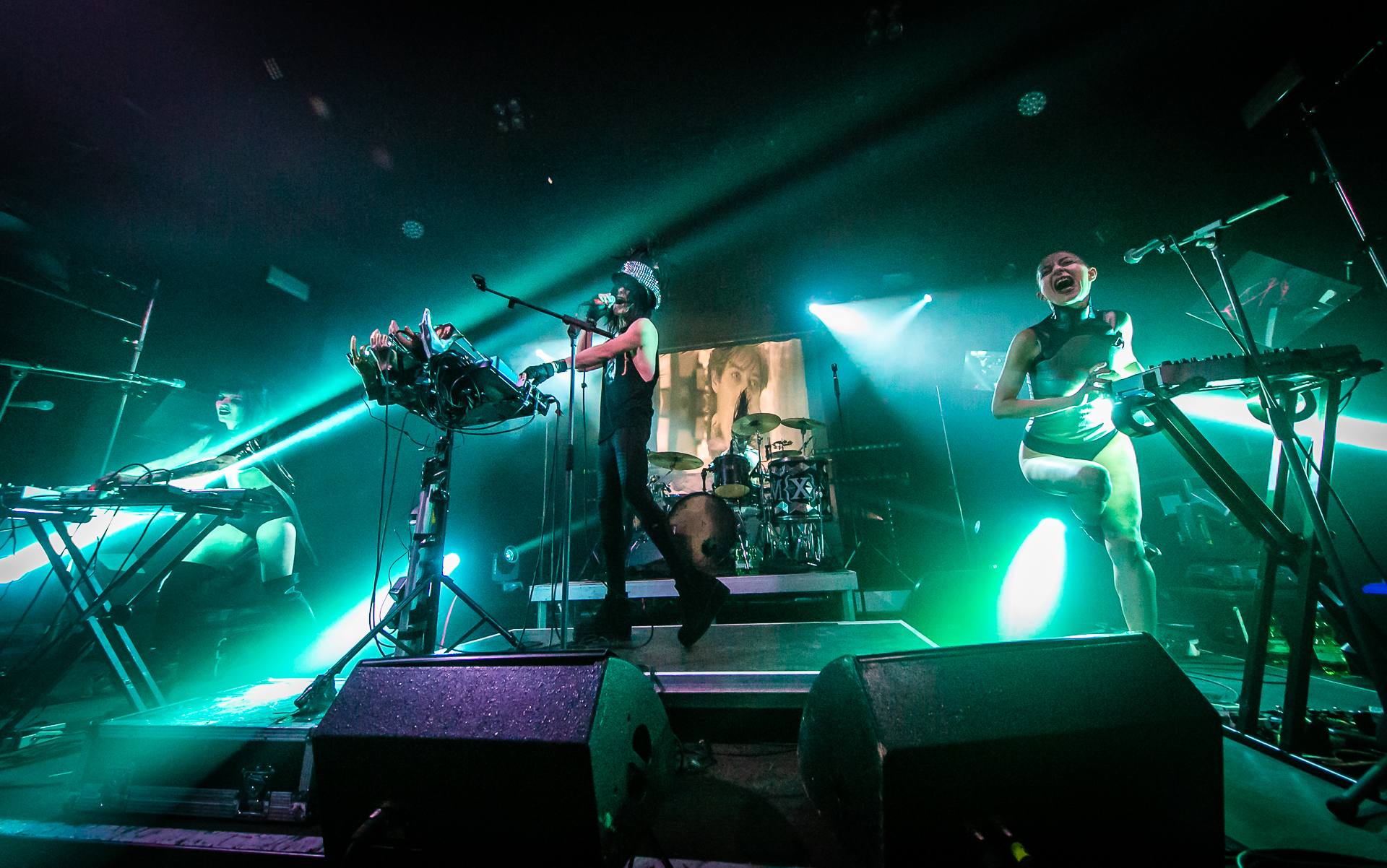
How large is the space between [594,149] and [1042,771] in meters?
5.41

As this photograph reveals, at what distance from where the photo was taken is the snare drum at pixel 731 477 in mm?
5344

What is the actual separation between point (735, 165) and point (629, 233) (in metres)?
1.53

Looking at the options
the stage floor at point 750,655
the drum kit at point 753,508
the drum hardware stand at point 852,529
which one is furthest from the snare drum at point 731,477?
the stage floor at point 750,655

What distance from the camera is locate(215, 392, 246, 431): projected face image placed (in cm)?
441

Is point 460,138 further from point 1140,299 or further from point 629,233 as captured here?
point 1140,299

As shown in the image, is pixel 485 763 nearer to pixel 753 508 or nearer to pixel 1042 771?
pixel 1042 771

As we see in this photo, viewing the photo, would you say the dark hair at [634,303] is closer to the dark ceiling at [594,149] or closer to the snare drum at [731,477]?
the dark ceiling at [594,149]

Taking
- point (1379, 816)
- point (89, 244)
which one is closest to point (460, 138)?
Result: point (89, 244)

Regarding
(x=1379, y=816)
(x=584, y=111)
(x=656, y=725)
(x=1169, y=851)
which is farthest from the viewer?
(x=584, y=111)

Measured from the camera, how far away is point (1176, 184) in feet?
16.2

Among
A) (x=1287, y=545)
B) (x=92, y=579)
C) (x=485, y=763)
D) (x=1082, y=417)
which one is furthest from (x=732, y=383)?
(x=485, y=763)

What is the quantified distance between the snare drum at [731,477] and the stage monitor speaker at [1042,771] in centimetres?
432

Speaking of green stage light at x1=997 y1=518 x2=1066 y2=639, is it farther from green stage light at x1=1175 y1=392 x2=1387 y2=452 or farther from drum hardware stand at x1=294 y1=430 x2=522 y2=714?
drum hardware stand at x1=294 y1=430 x2=522 y2=714

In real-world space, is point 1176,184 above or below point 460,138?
below
